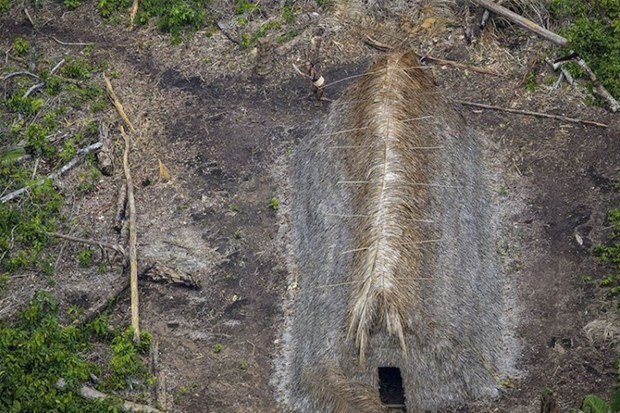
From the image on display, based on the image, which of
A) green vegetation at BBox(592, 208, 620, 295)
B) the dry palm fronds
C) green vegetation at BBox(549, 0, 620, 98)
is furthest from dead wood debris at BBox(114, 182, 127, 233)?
green vegetation at BBox(549, 0, 620, 98)

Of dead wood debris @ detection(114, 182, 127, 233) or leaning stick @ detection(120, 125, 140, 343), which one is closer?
leaning stick @ detection(120, 125, 140, 343)

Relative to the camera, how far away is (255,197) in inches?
701

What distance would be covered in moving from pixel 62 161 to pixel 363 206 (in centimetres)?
539

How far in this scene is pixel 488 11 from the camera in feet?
65.9

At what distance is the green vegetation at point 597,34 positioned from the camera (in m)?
19.0

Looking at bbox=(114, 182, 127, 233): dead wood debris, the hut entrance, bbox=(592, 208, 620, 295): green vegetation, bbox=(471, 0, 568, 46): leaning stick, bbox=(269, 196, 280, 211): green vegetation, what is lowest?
the hut entrance

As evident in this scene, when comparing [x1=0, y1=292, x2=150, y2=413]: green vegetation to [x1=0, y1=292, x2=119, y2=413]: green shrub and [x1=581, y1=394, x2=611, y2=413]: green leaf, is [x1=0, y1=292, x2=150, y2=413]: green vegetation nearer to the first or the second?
[x1=0, y1=292, x2=119, y2=413]: green shrub

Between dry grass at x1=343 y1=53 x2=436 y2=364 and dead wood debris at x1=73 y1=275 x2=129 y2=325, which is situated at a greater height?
dry grass at x1=343 y1=53 x2=436 y2=364

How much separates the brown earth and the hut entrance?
0.82m

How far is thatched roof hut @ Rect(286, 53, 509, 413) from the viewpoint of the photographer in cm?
1398

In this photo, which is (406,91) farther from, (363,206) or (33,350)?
(33,350)

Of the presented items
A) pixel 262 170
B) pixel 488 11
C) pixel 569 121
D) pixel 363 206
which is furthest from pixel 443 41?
pixel 363 206

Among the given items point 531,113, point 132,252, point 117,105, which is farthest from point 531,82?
point 132,252

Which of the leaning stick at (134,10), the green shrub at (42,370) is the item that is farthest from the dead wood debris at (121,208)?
the leaning stick at (134,10)
